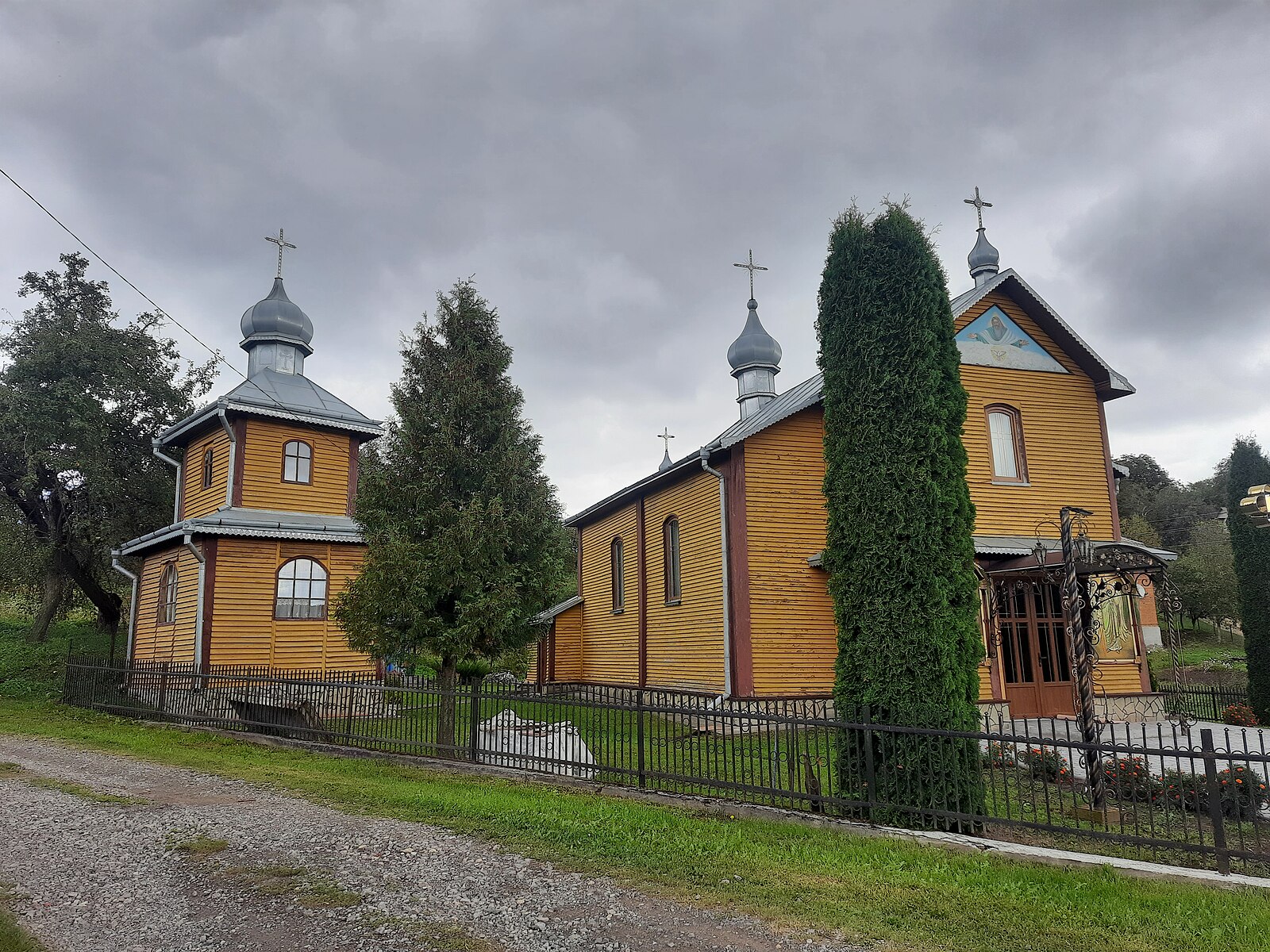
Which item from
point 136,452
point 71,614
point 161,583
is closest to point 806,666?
point 161,583

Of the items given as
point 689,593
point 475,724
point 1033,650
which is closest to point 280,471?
point 689,593

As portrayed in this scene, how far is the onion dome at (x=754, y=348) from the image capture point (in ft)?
84.5

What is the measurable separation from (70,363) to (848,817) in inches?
1002

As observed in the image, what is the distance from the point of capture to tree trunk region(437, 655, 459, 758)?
1105cm

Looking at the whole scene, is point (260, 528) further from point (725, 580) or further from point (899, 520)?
point (899, 520)

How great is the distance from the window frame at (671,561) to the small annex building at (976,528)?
0.14 feet

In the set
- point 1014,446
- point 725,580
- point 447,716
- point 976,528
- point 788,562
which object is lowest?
point 447,716

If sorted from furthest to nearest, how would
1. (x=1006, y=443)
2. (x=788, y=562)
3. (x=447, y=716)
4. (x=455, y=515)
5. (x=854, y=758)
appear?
1. (x=1006, y=443)
2. (x=788, y=562)
3. (x=455, y=515)
4. (x=447, y=716)
5. (x=854, y=758)

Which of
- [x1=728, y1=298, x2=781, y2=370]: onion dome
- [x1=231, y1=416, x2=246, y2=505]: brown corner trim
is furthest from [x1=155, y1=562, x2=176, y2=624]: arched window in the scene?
[x1=728, y1=298, x2=781, y2=370]: onion dome

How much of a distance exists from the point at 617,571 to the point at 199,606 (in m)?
9.63

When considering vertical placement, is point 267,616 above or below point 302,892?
above

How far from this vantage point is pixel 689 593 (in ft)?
57.1

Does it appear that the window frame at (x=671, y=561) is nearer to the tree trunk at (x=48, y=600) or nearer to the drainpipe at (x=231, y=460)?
the drainpipe at (x=231, y=460)

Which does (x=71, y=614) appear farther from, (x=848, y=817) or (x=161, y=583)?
(x=848, y=817)
